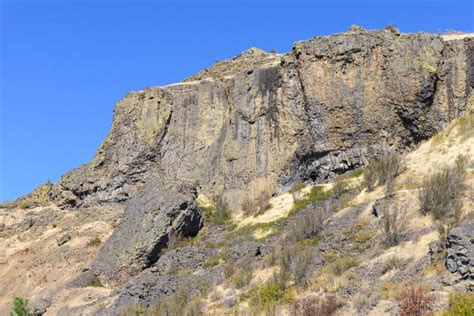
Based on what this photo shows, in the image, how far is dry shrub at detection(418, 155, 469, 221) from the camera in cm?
2116

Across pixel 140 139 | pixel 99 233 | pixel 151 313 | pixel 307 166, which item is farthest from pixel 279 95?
pixel 151 313

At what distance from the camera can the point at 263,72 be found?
36.5 m

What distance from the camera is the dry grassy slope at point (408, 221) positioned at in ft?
59.3

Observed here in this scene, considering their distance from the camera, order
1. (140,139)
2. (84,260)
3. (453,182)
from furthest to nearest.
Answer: (140,139) → (84,260) → (453,182)

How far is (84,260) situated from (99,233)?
248 cm

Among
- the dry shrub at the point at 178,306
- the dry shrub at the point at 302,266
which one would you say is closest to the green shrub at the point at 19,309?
the dry shrub at the point at 178,306

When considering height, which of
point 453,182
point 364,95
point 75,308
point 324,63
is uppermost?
point 324,63

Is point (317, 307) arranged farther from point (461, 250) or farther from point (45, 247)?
point (45, 247)

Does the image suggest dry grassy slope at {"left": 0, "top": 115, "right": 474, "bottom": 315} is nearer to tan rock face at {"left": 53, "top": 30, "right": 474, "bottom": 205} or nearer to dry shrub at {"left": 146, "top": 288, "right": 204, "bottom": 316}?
dry shrub at {"left": 146, "top": 288, "right": 204, "bottom": 316}

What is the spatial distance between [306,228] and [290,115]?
1093cm

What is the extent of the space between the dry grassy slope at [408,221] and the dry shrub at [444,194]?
36cm

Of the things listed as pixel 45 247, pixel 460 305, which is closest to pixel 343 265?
pixel 460 305

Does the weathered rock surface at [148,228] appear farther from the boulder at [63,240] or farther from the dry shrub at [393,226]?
the dry shrub at [393,226]

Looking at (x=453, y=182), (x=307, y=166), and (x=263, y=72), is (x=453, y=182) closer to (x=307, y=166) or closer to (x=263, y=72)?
(x=307, y=166)
